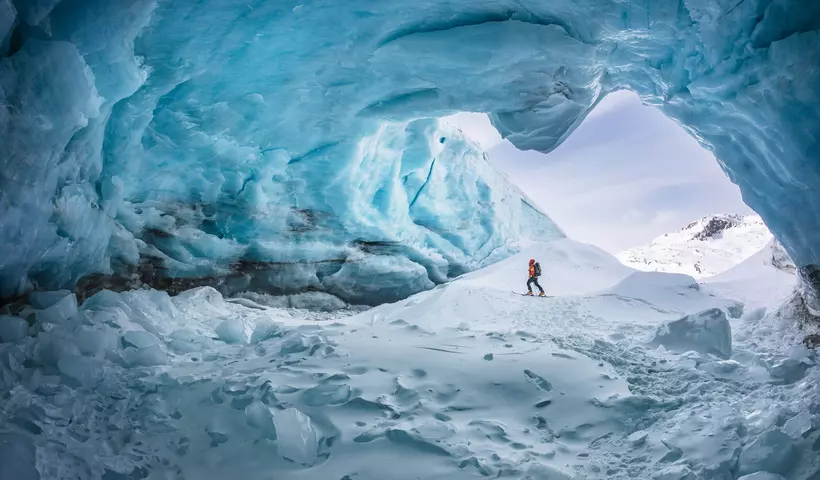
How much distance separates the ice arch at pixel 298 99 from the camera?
3.70 metres

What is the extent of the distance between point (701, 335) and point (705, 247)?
56.3 feet

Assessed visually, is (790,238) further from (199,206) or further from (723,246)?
(723,246)

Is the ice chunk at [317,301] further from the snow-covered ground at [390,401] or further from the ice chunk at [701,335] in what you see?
the ice chunk at [701,335]

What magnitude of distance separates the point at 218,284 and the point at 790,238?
24.5 ft

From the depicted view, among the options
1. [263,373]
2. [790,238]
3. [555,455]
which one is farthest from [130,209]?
[790,238]

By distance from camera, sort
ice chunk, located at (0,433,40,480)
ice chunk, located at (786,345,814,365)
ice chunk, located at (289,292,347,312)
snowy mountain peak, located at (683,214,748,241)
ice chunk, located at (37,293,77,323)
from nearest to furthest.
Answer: ice chunk, located at (0,433,40,480) < ice chunk, located at (786,345,814,365) < ice chunk, located at (37,293,77,323) < ice chunk, located at (289,292,347,312) < snowy mountain peak, located at (683,214,748,241)

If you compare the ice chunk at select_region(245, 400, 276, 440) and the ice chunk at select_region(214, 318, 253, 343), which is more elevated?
the ice chunk at select_region(245, 400, 276, 440)

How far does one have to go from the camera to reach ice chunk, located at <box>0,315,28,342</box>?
142 inches

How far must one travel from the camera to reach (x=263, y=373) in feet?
12.0

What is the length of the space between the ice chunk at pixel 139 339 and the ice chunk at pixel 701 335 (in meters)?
4.38

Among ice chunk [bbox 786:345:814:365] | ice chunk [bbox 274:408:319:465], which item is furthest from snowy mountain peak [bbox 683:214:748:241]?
ice chunk [bbox 274:408:319:465]

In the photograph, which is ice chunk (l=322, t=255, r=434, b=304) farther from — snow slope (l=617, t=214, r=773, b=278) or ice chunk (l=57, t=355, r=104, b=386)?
snow slope (l=617, t=214, r=773, b=278)

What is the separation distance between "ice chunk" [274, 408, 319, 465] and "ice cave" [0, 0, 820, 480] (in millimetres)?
12

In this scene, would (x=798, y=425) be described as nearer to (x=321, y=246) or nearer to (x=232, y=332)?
(x=232, y=332)
